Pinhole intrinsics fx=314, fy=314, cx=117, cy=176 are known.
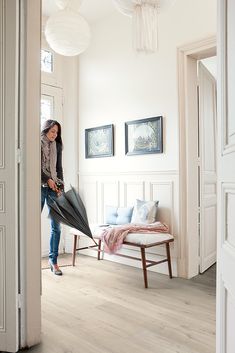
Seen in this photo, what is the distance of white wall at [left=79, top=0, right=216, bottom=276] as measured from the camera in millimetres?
3355

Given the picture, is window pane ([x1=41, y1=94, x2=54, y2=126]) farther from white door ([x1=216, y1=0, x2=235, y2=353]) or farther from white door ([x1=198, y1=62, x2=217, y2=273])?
white door ([x1=216, y1=0, x2=235, y2=353])

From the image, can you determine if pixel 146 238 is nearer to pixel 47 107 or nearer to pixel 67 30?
pixel 67 30

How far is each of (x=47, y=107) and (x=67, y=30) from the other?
6.71 feet

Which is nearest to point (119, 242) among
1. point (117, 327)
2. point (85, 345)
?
point (117, 327)

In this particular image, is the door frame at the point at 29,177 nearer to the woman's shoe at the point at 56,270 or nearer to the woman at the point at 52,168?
the woman at the point at 52,168

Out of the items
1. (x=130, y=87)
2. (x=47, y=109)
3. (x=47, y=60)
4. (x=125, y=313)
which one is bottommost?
(x=125, y=313)

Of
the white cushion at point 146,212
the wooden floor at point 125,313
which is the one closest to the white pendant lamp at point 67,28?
the white cushion at point 146,212

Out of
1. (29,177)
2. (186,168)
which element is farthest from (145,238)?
(29,177)

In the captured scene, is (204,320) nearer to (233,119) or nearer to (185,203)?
(185,203)

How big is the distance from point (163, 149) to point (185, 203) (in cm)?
65

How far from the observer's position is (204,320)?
2.28 metres

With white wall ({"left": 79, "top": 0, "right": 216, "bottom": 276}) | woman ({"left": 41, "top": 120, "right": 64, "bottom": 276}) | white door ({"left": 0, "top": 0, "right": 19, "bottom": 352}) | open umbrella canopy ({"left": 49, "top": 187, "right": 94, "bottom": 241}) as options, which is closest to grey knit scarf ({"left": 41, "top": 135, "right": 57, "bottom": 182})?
woman ({"left": 41, "top": 120, "right": 64, "bottom": 276})

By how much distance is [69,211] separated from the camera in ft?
10.1

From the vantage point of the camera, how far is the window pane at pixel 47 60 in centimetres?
437
